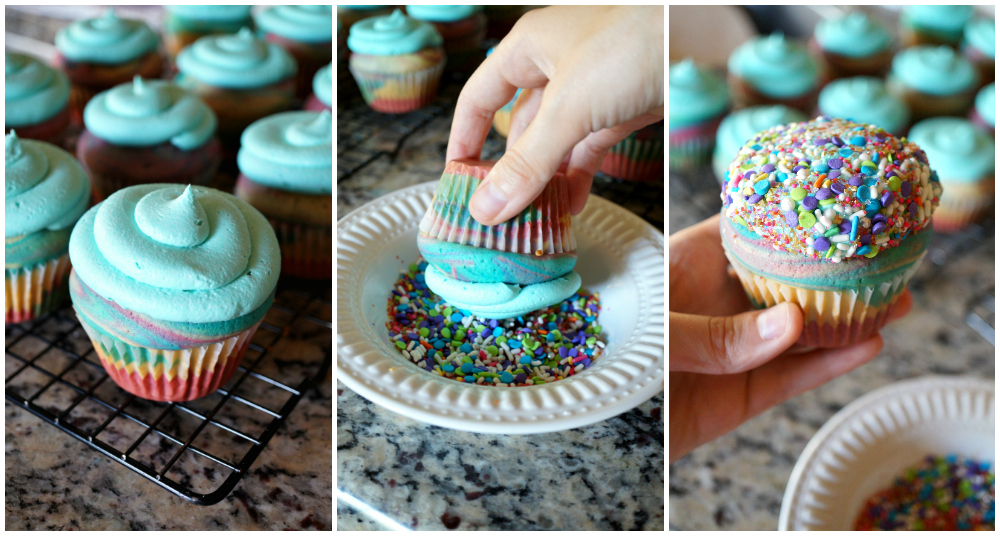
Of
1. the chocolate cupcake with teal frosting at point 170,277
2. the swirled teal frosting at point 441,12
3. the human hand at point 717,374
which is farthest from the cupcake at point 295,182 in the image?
the human hand at point 717,374

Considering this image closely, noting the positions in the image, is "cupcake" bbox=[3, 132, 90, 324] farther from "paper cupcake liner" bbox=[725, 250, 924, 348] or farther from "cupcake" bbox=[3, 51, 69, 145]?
"paper cupcake liner" bbox=[725, 250, 924, 348]

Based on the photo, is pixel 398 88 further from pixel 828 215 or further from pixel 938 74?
pixel 938 74

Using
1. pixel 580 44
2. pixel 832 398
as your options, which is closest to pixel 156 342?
pixel 580 44

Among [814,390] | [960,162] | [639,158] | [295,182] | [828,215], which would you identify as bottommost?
[814,390]

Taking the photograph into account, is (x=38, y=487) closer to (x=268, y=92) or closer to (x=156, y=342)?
(x=156, y=342)

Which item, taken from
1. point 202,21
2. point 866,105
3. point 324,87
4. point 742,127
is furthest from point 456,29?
point 866,105

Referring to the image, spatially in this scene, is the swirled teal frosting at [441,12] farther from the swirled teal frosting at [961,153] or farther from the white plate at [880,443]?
the white plate at [880,443]
